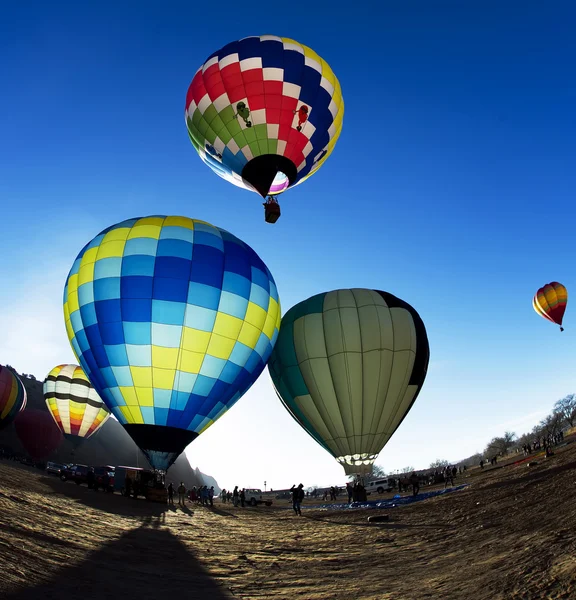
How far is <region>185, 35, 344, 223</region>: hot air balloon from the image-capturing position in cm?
1870

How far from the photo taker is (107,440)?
83.1m

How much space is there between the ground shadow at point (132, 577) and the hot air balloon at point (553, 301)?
35.9 metres

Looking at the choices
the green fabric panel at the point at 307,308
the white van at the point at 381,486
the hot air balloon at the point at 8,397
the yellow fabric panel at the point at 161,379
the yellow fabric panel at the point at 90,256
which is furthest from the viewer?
the hot air balloon at the point at 8,397

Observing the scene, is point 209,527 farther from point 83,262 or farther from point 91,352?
point 83,262

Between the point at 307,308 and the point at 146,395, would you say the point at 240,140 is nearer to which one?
the point at 307,308

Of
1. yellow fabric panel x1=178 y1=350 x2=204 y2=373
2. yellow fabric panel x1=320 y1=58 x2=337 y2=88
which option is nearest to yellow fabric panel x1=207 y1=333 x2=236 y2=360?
yellow fabric panel x1=178 y1=350 x2=204 y2=373

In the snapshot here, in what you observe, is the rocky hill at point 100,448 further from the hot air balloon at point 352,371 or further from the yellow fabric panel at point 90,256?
the yellow fabric panel at point 90,256

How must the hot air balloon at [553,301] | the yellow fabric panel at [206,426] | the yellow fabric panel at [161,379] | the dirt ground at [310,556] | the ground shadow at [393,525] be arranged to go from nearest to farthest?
the dirt ground at [310,556] < the ground shadow at [393,525] < the yellow fabric panel at [161,379] < the yellow fabric panel at [206,426] < the hot air balloon at [553,301]

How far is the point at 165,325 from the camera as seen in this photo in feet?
46.1

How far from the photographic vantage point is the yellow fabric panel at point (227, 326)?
14.8 meters

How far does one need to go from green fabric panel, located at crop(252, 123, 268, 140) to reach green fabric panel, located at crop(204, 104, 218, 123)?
1876 mm

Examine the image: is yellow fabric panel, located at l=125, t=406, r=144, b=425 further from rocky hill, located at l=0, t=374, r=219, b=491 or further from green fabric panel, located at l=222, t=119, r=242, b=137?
rocky hill, located at l=0, t=374, r=219, b=491

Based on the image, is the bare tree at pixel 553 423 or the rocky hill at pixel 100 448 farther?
the bare tree at pixel 553 423

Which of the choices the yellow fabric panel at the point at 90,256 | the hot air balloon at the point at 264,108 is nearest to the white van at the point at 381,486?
the hot air balloon at the point at 264,108
